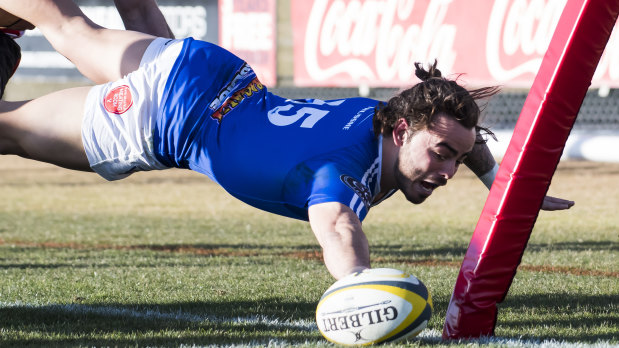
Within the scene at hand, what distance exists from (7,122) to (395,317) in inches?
91.0

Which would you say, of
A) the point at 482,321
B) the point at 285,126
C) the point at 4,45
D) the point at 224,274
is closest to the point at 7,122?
the point at 4,45

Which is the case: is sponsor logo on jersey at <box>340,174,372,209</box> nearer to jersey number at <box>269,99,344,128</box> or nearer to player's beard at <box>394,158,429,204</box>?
player's beard at <box>394,158,429,204</box>

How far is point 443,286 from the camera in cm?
579

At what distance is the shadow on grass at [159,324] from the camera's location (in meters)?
4.17

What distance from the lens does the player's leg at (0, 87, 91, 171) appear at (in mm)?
4715

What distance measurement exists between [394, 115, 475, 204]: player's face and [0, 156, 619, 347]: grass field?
2.36ft

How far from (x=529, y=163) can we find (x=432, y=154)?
430 mm

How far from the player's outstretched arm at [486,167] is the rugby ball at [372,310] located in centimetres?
129

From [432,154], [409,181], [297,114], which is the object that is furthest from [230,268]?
[432,154]

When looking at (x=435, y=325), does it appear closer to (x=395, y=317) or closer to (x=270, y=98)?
(x=395, y=317)

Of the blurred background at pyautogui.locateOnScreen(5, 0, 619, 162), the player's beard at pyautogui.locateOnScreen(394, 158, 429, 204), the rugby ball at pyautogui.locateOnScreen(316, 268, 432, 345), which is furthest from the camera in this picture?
the blurred background at pyautogui.locateOnScreen(5, 0, 619, 162)

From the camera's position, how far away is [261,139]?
427 cm

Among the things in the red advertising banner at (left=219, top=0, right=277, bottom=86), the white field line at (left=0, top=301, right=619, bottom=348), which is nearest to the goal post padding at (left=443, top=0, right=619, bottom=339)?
the white field line at (left=0, top=301, right=619, bottom=348)

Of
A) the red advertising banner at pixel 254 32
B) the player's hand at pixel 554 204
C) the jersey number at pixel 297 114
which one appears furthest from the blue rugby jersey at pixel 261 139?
the red advertising banner at pixel 254 32
